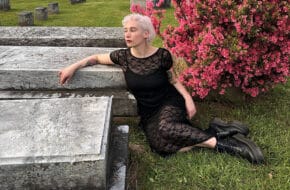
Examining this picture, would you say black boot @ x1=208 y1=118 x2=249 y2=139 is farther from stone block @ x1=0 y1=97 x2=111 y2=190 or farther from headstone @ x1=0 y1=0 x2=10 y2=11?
headstone @ x1=0 y1=0 x2=10 y2=11

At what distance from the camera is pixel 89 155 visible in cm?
230

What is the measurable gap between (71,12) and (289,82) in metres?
8.67

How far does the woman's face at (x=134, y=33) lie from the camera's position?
339 cm

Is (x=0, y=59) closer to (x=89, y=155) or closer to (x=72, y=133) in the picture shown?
(x=72, y=133)

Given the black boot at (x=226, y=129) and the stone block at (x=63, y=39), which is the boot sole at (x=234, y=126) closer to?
the black boot at (x=226, y=129)

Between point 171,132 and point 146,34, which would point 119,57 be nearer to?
point 146,34

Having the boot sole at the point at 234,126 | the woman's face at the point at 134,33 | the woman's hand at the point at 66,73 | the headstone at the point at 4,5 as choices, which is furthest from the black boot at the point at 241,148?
the headstone at the point at 4,5

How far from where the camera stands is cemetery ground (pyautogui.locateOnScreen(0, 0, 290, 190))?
302cm

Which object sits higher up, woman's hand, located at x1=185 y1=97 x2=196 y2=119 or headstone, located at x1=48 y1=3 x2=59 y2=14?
woman's hand, located at x1=185 y1=97 x2=196 y2=119

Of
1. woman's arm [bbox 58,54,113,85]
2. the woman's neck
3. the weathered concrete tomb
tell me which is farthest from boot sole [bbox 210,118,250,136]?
woman's arm [bbox 58,54,113,85]

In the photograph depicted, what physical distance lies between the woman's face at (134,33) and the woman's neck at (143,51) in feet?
0.41

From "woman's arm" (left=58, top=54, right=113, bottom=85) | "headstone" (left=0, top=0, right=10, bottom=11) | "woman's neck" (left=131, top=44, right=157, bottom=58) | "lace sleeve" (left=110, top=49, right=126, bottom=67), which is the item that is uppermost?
"woman's neck" (left=131, top=44, right=157, bottom=58)

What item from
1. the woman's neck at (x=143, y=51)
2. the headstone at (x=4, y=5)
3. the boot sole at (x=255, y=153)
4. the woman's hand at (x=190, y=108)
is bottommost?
the headstone at (x=4, y=5)

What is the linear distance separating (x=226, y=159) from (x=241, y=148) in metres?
0.18
